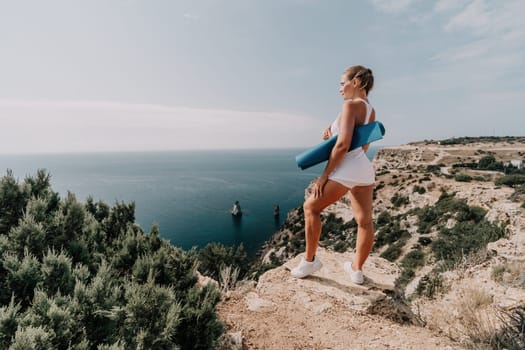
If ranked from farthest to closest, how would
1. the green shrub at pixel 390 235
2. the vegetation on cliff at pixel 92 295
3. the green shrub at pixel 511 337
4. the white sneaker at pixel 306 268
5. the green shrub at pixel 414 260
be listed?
the green shrub at pixel 390 235 < the green shrub at pixel 414 260 < the white sneaker at pixel 306 268 < the green shrub at pixel 511 337 < the vegetation on cliff at pixel 92 295

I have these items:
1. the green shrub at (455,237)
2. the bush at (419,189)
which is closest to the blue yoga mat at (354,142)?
the green shrub at (455,237)

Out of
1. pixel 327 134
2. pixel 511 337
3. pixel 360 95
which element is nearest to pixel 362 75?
pixel 360 95

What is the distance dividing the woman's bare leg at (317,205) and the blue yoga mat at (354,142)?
33 cm

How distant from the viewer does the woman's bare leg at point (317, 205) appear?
9.65ft

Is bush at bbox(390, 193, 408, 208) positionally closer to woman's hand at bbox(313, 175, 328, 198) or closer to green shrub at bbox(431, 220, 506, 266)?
green shrub at bbox(431, 220, 506, 266)

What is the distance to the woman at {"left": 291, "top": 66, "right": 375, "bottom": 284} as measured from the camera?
2.79 metres

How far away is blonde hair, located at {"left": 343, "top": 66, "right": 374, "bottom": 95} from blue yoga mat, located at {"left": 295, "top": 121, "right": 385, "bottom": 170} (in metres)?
0.49

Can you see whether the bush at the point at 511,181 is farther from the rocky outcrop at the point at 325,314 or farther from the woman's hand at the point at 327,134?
the woman's hand at the point at 327,134

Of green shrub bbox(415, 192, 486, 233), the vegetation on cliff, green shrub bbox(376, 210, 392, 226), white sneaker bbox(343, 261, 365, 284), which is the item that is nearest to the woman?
white sneaker bbox(343, 261, 365, 284)

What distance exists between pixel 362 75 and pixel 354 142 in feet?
2.54

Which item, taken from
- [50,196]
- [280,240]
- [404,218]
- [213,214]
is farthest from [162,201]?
[50,196]

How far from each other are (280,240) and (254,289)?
1723 inches

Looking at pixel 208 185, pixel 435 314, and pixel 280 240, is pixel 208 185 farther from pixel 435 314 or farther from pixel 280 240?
pixel 435 314

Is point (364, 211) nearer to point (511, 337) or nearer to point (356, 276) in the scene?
point (356, 276)
